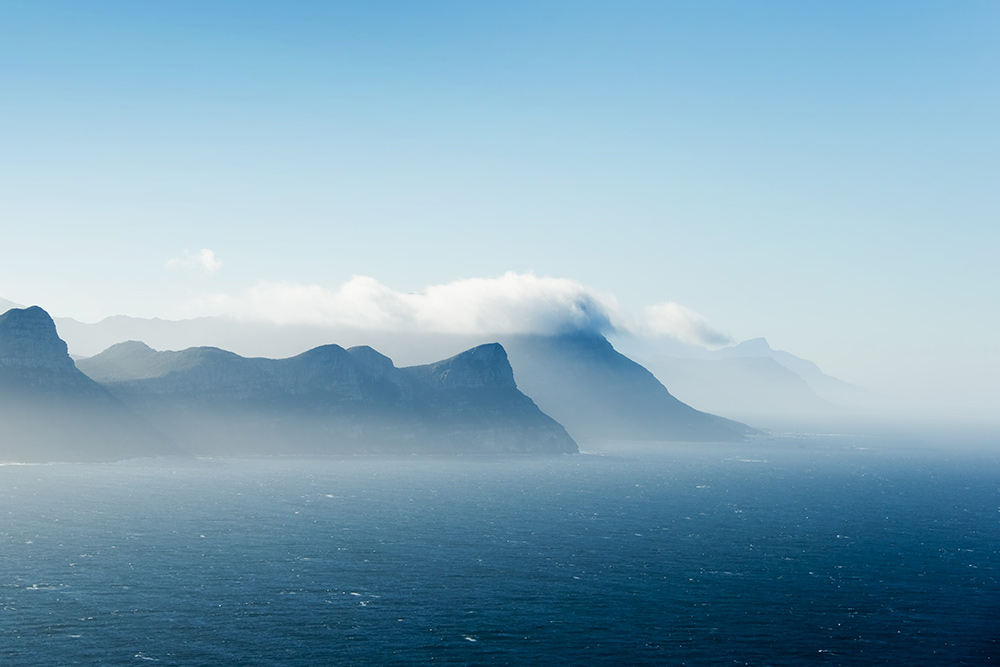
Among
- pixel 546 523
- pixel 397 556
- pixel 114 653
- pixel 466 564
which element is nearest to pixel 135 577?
pixel 114 653

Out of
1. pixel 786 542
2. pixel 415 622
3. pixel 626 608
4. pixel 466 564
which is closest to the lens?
pixel 415 622

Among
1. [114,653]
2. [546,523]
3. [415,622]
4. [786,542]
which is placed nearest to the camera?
[114,653]

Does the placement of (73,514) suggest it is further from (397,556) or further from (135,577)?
(397,556)

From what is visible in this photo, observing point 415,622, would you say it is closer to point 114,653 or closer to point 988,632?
point 114,653

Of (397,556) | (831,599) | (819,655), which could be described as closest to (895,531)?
(831,599)

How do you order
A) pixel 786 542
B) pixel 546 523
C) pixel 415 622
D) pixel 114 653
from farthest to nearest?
1. pixel 546 523
2. pixel 786 542
3. pixel 415 622
4. pixel 114 653

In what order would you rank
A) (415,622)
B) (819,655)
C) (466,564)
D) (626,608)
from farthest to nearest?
(466,564)
(626,608)
(415,622)
(819,655)

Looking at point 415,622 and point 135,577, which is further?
point 135,577

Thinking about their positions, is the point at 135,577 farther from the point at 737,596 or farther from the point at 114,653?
the point at 737,596

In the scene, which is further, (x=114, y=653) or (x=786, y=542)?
(x=786, y=542)
